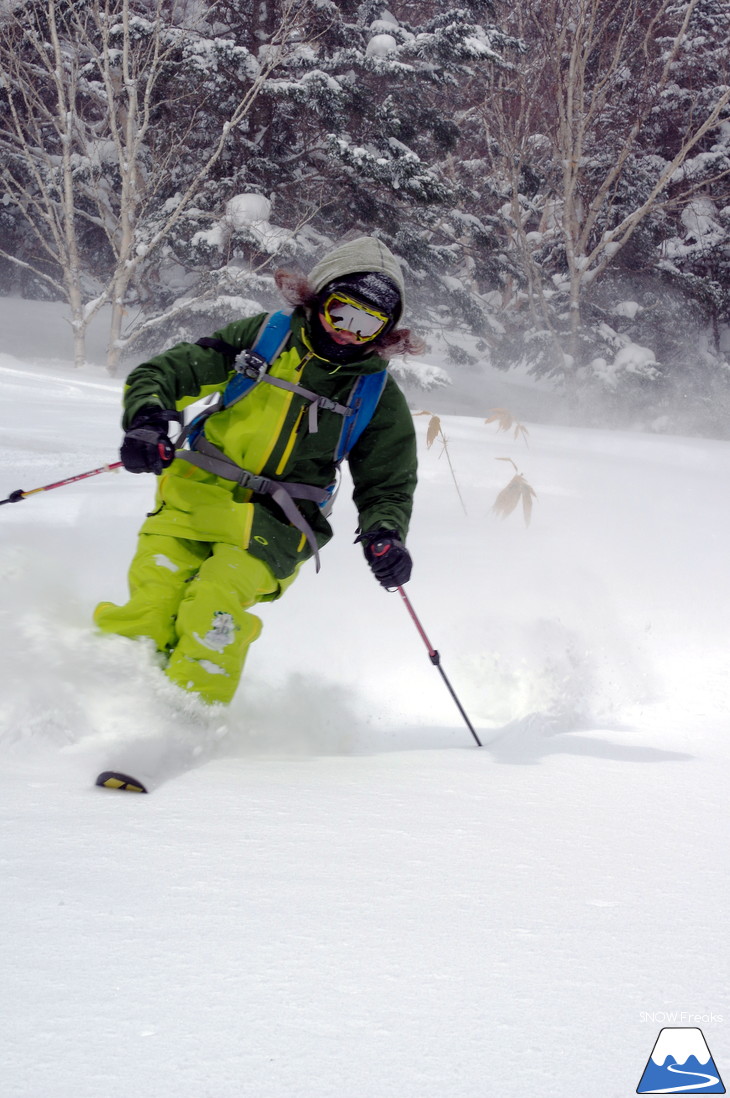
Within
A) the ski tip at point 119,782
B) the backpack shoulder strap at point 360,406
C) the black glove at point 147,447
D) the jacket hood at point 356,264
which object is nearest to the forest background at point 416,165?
the jacket hood at point 356,264

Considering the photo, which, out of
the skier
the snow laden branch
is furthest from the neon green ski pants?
the snow laden branch

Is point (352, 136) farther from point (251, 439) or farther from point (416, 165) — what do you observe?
point (251, 439)

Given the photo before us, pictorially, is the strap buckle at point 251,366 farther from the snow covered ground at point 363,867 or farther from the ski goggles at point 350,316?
the snow covered ground at point 363,867

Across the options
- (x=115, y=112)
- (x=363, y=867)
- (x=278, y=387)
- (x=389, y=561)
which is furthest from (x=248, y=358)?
(x=115, y=112)

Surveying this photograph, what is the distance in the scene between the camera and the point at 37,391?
350 inches

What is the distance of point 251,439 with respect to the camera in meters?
2.95

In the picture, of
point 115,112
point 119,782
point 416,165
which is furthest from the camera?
point 416,165

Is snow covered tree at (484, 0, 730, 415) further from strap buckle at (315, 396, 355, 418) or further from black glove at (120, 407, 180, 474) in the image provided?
black glove at (120, 407, 180, 474)

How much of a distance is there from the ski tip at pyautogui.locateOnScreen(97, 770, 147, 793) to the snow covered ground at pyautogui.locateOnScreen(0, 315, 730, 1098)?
0.04 metres

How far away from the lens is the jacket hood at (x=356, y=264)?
9.65 ft

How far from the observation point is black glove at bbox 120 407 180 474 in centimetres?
264

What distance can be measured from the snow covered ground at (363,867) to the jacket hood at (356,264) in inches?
51.8

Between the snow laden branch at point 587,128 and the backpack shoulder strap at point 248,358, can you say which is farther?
the snow laden branch at point 587,128

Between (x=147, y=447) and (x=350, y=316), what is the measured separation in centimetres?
76
